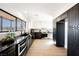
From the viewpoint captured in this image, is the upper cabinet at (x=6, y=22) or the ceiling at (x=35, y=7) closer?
the upper cabinet at (x=6, y=22)

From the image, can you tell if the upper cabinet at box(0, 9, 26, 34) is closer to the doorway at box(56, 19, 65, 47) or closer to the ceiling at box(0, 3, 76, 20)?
the ceiling at box(0, 3, 76, 20)

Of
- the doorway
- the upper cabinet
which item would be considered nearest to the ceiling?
the upper cabinet

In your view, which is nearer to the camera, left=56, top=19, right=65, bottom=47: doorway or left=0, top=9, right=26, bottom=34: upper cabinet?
left=0, top=9, right=26, bottom=34: upper cabinet

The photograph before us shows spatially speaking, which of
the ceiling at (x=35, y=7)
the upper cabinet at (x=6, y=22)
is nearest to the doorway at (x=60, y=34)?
the ceiling at (x=35, y=7)

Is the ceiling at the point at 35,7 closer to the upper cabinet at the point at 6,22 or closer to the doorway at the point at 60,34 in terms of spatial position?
the upper cabinet at the point at 6,22

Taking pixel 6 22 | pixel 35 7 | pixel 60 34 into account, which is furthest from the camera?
pixel 60 34

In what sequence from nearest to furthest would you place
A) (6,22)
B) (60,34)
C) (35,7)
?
(6,22) < (35,7) < (60,34)

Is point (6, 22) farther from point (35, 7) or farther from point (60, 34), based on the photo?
point (60, 34)

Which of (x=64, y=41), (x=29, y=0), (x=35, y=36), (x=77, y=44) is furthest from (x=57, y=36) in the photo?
(x=29, y=0)

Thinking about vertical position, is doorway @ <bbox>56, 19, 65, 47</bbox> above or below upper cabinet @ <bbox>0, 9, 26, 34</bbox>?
below

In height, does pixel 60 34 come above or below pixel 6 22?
below

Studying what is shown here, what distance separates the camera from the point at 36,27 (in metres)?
11.1

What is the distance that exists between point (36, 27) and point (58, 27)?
16.1 ft

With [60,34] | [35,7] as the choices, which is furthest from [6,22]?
[60,34]
